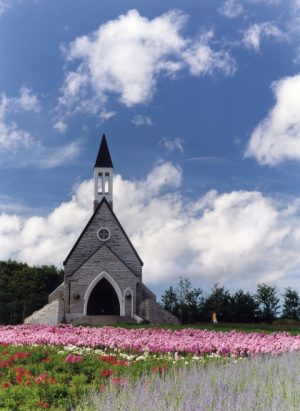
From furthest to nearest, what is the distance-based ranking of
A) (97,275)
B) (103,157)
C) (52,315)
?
(103,157) < (97,275) < (52,315)

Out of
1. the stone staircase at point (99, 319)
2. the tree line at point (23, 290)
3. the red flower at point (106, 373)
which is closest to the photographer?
the red flower at point (106, 373)

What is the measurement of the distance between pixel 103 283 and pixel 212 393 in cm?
3113

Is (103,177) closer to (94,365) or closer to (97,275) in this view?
(97,275)

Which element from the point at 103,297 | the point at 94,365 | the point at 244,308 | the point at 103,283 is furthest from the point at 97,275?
the point at 94,365

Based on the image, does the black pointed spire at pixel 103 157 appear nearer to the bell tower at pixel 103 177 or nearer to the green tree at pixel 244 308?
the bell tower at pixel 103 177

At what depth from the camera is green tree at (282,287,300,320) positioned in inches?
1299

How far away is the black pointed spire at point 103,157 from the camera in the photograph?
3956cm

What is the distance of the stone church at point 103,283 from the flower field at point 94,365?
1998cm

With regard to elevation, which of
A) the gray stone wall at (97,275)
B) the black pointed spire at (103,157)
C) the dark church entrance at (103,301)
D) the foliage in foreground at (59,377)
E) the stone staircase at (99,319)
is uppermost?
the black pointed spire at (103,157)

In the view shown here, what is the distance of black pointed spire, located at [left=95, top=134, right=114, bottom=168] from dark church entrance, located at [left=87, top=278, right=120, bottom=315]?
31.3ft

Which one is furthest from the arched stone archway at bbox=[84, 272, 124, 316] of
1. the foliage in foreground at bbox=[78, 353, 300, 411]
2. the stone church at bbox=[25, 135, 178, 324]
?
the foliage in foreground at bbox=[78, 353, 300, 411]

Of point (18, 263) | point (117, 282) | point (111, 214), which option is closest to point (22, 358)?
point (117, 282)

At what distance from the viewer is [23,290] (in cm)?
4712

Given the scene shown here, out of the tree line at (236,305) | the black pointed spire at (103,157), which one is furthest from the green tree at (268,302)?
the black pointed spire at (103,157)
